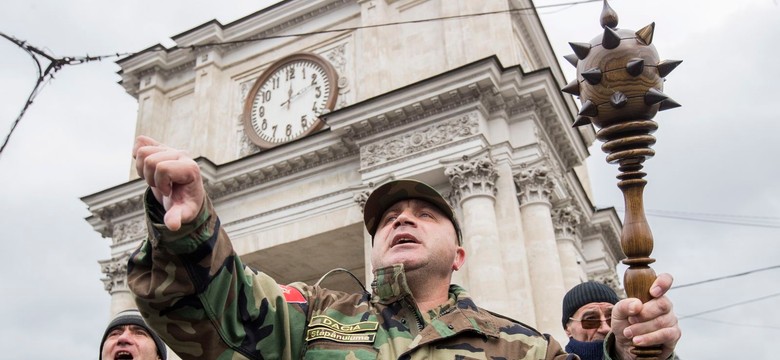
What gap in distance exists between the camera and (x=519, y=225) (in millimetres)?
11320

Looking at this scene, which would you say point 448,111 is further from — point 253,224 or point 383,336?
point 383,336

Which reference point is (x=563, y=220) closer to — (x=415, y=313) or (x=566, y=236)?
(x=566, y=236)

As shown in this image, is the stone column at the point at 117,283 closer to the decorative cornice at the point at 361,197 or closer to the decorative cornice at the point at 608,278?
the decorative cornice at the point at 361,197

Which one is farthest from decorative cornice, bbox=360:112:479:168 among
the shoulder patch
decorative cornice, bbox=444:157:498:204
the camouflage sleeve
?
the camouflage sleeve

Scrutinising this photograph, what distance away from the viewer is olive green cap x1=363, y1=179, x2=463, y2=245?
2.54 m

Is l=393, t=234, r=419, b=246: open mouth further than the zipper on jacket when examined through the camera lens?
Yes

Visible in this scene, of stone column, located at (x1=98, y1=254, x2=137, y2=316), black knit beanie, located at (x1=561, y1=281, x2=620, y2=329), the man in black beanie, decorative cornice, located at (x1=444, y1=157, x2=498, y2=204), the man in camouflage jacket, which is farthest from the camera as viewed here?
stone column, located at (x1=98, y1=254, x2=137, y2=316)

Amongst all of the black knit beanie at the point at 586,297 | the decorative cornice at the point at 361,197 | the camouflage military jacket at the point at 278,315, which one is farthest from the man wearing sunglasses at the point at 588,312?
the decorative cornice at the point at 361,197

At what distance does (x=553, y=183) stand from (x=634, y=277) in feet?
34.5

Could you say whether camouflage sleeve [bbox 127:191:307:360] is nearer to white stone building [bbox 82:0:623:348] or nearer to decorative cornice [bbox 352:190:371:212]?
white stone building [bbox 82:0:623:348]

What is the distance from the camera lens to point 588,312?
12.6 feet

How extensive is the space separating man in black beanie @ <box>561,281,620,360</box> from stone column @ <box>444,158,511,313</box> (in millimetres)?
6271

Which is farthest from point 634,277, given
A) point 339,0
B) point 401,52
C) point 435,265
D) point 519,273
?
point 339,0

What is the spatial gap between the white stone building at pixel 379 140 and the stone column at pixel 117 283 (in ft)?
0.16
